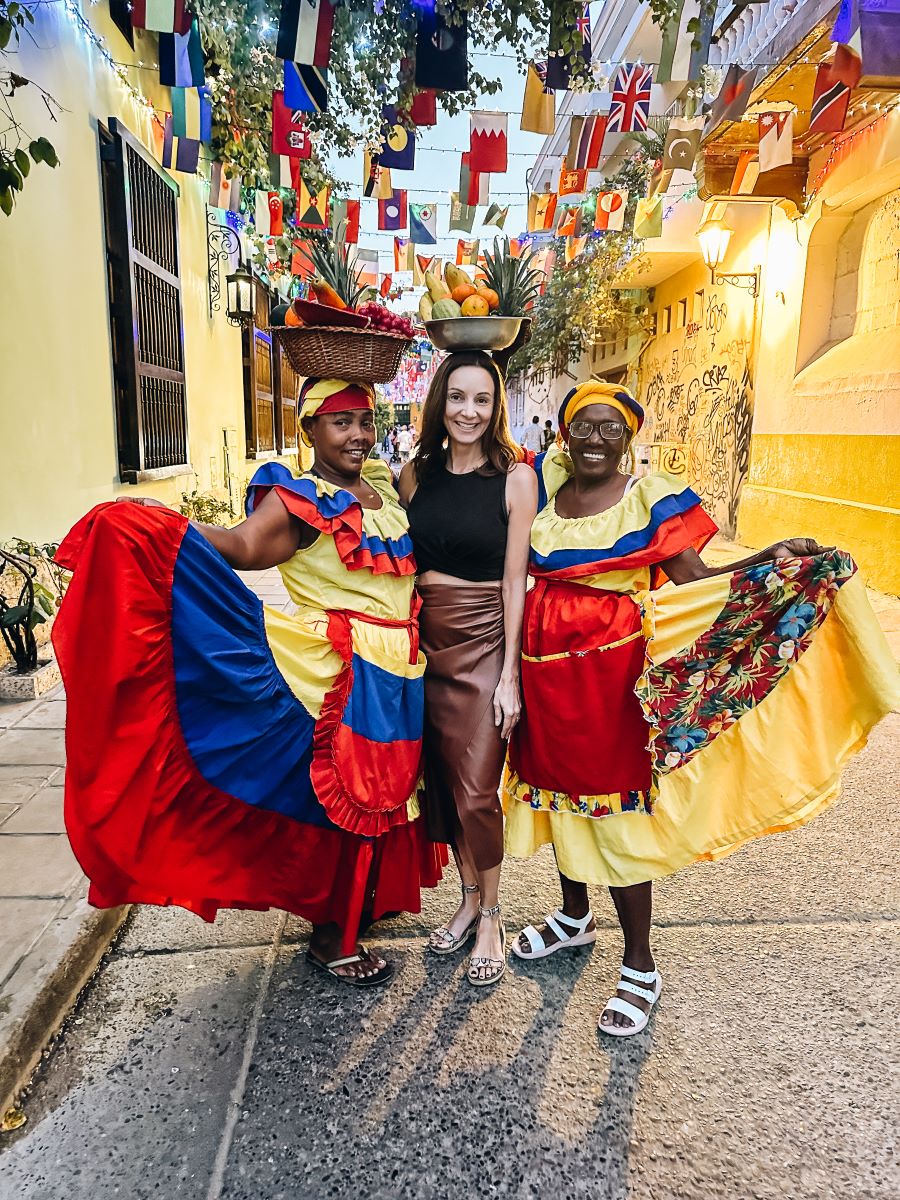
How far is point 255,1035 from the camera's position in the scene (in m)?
2.12

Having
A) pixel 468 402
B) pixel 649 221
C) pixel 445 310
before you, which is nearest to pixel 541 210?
pixel 649 221

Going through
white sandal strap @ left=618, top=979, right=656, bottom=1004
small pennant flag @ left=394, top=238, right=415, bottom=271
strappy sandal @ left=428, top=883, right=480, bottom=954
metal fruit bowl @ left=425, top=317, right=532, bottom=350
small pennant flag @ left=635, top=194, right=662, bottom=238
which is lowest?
strappy sandal @ left=428, top=883, right=480, bottom=954

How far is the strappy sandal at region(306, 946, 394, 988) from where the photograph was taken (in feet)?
7.64

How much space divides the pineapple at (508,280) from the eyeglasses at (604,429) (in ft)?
1.63

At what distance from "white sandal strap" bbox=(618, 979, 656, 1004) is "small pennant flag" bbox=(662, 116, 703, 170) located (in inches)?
288

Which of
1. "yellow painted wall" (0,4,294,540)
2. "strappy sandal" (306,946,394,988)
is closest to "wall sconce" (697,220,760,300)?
"yellow painted wall" (0,4,294,540)

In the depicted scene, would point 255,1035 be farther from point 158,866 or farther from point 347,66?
point 347,66

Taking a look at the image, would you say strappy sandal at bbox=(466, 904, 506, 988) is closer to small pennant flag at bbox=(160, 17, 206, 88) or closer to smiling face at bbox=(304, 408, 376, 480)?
smiling face at bbox=(304, 408, 376, 480)

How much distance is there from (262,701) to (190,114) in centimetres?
667

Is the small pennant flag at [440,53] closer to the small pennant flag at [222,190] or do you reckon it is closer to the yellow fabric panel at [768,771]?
the small pennant flag at [222,190]

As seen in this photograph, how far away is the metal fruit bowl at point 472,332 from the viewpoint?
2342mm

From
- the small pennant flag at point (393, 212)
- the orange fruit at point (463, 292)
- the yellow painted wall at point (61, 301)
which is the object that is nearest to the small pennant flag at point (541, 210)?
the small pennant flag at point (393, 212)

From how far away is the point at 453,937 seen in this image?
2527 mm

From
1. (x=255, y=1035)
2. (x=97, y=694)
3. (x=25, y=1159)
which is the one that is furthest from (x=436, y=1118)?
(x=97, y=694)
